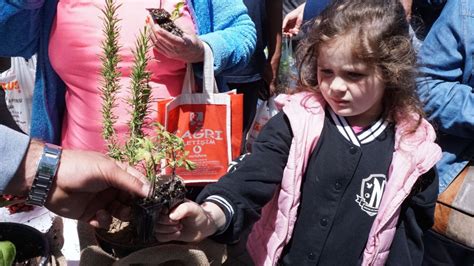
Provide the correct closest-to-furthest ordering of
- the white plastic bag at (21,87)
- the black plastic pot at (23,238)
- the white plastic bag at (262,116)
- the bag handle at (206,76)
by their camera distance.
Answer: the black plastic pot at (23,238), the bag handle at (206,76), the white plastic bag at (21,87), the white plastic bag at (262,116)

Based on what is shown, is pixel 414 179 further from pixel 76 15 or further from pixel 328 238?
pixel 76 15

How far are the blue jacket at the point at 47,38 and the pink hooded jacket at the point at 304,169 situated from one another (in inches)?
13.2

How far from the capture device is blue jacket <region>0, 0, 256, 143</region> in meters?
1.79

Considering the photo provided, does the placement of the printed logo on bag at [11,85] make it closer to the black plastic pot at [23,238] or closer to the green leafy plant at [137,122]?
the green leafy plant at [137,122]

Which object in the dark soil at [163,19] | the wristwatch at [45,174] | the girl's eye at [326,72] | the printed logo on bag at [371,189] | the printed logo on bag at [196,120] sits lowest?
the printed logo on bag at [371,189]

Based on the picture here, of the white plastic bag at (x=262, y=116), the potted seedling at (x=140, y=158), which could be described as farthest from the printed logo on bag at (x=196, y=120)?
the white plastic bag at (x=262, y=116)

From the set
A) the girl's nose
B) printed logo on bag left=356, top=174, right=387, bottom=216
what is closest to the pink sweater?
the girl's nose

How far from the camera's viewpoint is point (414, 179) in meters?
1.73

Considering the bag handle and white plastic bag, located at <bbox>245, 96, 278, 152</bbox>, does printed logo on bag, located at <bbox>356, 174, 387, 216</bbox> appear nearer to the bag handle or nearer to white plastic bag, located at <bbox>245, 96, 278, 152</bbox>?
the bag handle

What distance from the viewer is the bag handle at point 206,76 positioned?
1.91 meters

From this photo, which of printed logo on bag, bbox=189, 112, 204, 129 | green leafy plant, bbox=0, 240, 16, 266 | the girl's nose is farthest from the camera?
printed logo on bag, bbox=189, 112, 204, 129

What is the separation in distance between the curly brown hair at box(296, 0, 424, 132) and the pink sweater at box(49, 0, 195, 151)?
0.47 metres

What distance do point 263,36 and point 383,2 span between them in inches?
65.2

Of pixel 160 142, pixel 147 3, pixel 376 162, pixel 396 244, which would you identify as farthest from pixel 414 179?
pixel 147 3
